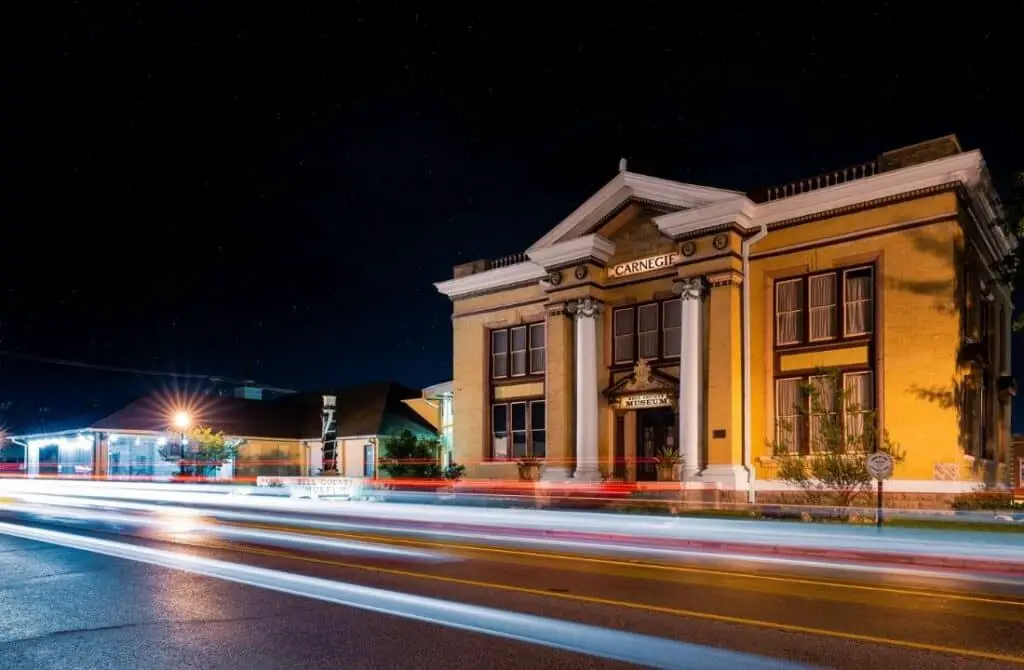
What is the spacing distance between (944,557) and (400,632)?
923 centimetres

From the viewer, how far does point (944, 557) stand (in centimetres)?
1322

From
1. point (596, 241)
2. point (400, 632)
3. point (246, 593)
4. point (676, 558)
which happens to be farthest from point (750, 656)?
point (596, 241)

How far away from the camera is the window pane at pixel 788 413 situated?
25.8m

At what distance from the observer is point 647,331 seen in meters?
29.8

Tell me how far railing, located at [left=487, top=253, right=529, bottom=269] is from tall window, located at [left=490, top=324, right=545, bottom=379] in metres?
2.52

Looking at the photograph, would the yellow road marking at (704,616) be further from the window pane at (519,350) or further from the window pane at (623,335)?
the window pane at (519,350)

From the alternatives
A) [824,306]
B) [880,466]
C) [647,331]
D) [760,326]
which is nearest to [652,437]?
[647,331]

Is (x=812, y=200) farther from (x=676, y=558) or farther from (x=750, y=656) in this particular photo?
(x=750, y=656)

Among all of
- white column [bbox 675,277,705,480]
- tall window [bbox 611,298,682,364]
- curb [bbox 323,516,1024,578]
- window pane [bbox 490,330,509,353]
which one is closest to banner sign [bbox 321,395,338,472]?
window pane [bbox 490,330,509,353]

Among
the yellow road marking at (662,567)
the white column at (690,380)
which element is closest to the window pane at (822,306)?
the white column at (690,380)

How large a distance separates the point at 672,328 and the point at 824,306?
5.17 metres

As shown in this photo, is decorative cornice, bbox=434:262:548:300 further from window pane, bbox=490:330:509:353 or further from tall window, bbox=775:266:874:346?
tall window, bbox=775:266:874:346

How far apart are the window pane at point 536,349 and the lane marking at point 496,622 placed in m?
20.7

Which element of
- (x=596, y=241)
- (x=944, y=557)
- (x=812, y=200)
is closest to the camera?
(x=944, y=557)
